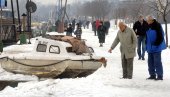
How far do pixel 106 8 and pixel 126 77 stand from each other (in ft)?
256

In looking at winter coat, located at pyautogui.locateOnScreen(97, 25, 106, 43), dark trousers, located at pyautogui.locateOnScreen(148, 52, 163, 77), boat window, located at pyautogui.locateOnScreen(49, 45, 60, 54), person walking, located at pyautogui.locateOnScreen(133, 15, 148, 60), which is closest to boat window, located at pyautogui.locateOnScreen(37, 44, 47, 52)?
boat window, located at pyautogui.locateOnScreen(49, 45, 60, 54)

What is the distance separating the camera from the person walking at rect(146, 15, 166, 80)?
12914mm

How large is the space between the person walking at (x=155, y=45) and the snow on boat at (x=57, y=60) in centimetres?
318

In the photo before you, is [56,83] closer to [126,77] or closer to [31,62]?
[126,77]

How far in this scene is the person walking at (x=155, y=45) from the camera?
12.9m

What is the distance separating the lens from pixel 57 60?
1644cm

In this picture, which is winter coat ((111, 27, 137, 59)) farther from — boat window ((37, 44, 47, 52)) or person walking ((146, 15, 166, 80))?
boat window ((37, 44, 47, 52))

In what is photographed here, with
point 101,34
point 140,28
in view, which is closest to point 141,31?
point 140,28

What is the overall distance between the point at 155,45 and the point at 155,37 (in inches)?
8.4

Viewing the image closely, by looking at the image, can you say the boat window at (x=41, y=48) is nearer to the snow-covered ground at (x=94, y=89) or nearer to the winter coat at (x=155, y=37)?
the snow-covered ground at (x=94, y=89)

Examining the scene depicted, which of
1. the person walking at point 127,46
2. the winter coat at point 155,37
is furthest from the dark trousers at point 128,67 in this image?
the winter coat at point 155,37

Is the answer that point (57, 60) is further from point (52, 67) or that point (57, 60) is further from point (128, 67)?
point (128, 67)

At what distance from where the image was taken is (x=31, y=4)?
35844mm

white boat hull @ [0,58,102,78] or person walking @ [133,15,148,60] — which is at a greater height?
person walking @ [133,15,148,60]
